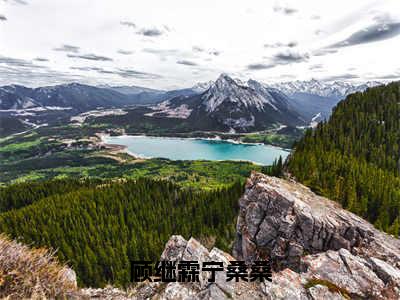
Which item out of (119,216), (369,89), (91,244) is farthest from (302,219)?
(369,89)

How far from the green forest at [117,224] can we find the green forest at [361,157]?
2067 cm

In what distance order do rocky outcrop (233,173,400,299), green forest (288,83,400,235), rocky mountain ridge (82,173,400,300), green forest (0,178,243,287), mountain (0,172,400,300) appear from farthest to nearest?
green forest (0,178,243,287) → green forest (288,83,400,235) → rocky outcrop (233,173,400,299) → rocky mountain ridge (82,173,400,300) → mountain (0,172,400,300)

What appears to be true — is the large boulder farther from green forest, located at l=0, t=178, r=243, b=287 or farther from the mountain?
green forest, located at l=0, t=178, r=243, b=287

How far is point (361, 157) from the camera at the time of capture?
5162cm

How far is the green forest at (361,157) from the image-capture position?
34.2m

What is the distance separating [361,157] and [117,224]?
59.2 metres

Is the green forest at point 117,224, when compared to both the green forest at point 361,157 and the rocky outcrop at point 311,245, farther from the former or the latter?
the green forest at point 361,157

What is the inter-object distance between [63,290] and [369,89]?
109553 millimetres

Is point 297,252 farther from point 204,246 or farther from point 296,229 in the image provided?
point 204,246

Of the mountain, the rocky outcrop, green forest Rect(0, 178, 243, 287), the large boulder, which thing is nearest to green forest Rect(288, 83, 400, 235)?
the rocky outcrop

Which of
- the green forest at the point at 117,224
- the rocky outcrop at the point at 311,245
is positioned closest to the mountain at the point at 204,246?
the rocky outcrop at the point at 311,245

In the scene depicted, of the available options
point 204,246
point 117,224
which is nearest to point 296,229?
point 204,246

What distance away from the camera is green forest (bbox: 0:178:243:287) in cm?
4303

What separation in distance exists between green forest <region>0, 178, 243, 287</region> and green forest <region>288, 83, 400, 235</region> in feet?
67.8
